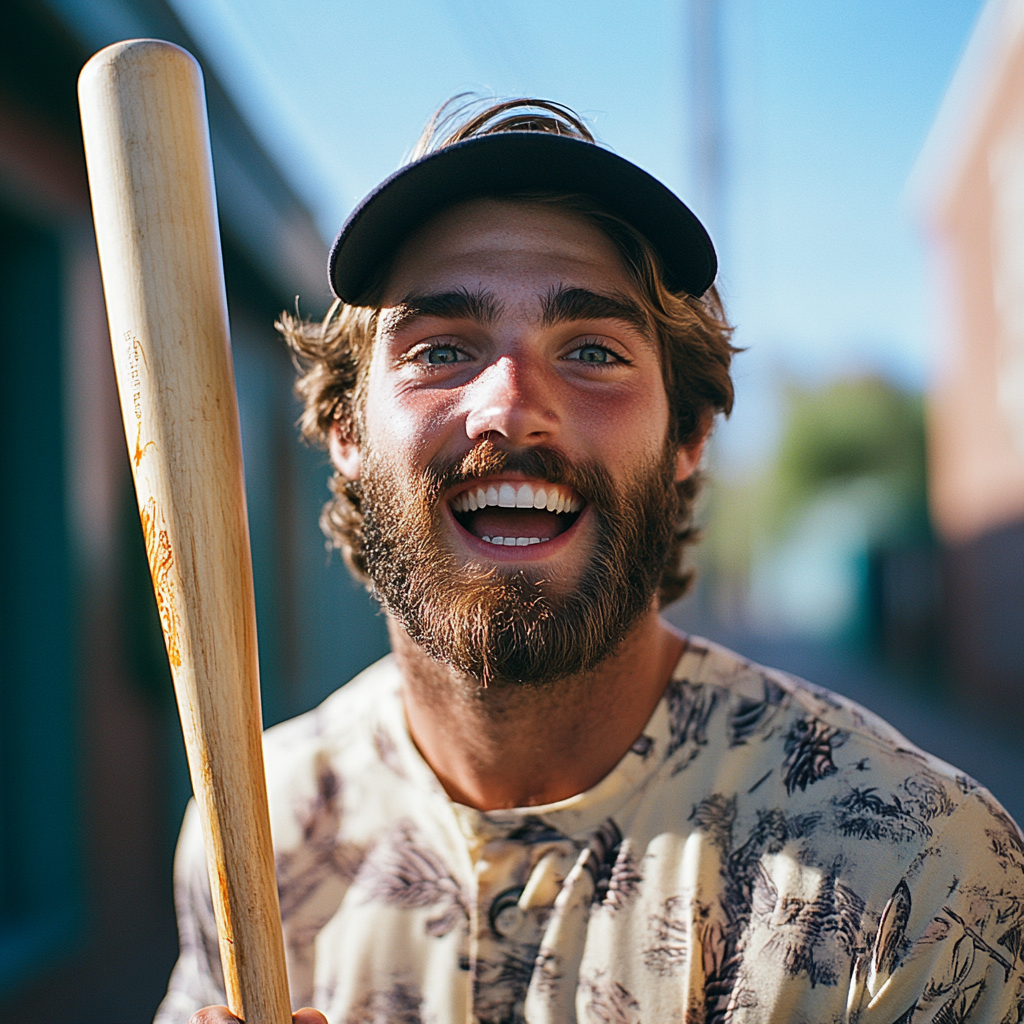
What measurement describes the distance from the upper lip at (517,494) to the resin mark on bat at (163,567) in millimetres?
511

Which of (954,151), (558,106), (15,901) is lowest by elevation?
(15,901)

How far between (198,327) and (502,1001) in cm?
127

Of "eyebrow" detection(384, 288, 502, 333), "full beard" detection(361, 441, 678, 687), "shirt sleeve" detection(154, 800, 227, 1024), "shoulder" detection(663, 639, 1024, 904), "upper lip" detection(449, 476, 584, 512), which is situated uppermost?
"eyebrow" detection(384, 288, 502, 333)

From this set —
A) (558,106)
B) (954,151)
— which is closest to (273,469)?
(558,106)

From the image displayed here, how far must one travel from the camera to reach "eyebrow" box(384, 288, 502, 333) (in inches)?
71.7

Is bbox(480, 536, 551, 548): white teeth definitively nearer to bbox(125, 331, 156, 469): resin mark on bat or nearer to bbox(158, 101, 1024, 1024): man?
bbox(158, 101, 1024, 1024): man

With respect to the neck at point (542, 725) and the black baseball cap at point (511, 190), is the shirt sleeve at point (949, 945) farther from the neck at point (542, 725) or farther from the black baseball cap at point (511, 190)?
the black baseball cap at point (511, 190)

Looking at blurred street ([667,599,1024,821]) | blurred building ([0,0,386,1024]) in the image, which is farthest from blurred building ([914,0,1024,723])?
blurred building ([0,0,386,1024])

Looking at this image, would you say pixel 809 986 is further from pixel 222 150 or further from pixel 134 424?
pixel 222 150

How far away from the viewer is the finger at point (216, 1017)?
4.95 feet

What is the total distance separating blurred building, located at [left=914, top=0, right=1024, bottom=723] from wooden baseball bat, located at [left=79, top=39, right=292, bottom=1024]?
9.54m

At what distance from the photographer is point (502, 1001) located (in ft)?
5.61

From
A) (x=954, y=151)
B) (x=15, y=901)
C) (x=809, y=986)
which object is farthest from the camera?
(x=954, y=151)

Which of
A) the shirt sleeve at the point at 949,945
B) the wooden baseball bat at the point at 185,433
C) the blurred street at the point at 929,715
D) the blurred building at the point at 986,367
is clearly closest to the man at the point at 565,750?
the shirt sleeve at the point at 949,945
